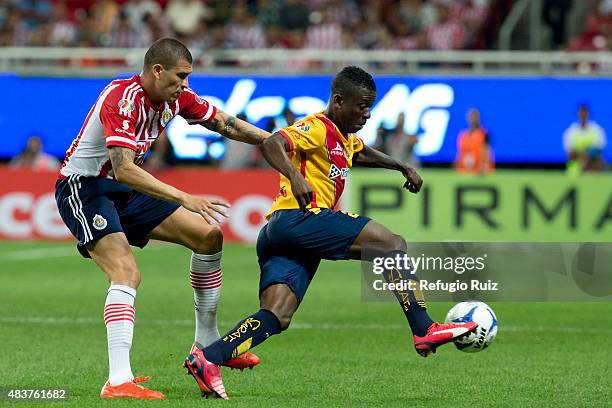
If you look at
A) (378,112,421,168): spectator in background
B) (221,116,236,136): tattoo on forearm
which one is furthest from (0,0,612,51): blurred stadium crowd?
(221,116,236,136): tattoo on forearm

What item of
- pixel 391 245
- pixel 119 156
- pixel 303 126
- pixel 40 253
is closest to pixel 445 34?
pixel 40 253

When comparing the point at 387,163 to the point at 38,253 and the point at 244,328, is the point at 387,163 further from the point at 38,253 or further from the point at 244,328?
the point at 38,253

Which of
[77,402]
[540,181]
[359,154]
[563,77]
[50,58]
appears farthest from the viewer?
[50,58]

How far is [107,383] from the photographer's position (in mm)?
7152

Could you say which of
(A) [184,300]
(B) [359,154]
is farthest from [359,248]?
(A) [184,300]

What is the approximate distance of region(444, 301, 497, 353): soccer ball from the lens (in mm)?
7121

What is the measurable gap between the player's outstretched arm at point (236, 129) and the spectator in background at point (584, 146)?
518 inches

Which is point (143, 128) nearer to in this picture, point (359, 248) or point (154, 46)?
point (154, 46)

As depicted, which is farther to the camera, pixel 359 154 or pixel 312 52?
pixel 312 52

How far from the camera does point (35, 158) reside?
2139 cm

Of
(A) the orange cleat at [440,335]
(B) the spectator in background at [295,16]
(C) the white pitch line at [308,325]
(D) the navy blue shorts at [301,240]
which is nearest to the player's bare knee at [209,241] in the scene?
(D) the navy blue shorts at [301,240]

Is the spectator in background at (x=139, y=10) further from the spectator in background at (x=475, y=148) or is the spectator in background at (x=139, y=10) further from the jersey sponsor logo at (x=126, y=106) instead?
the jersey sponsor logo at (x=126, y=106)

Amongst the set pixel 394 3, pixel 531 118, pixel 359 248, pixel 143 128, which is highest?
pixel 143 128

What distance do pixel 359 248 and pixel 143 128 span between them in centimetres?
151
